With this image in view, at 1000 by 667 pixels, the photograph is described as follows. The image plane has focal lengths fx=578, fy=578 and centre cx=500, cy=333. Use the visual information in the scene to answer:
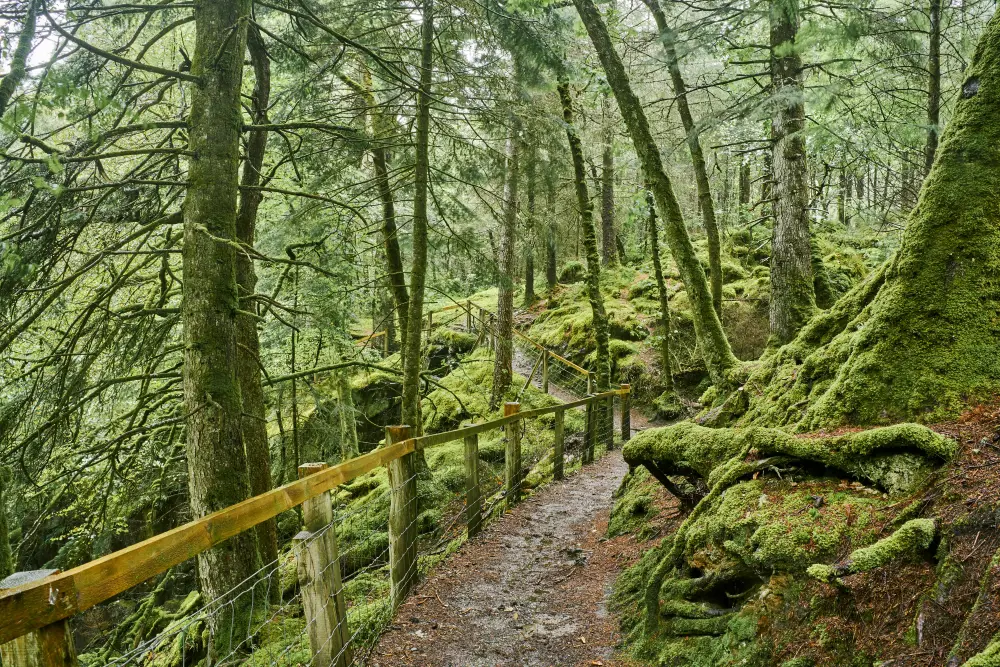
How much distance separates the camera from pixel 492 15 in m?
7.04

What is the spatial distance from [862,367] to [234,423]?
4.20 metres

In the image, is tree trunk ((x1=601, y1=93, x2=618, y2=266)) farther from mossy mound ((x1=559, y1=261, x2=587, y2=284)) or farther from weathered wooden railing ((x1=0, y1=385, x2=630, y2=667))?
weathered wooden railing ((x1=0, y1=385, x2=630, y2=667))

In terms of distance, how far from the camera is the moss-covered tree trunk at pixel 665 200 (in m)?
6.27

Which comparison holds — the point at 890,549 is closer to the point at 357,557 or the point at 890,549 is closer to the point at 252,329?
the point at 252,329

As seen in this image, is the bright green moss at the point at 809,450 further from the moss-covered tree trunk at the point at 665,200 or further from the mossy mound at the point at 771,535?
the moss-covered tree trunk at the point at 665,200

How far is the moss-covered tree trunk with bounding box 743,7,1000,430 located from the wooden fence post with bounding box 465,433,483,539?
2973 mm

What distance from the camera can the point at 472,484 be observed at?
5.68m

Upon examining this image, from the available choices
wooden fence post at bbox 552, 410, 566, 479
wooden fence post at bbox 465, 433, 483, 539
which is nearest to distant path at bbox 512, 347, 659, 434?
wooden fence post at bbox 552, 410, 566, 479

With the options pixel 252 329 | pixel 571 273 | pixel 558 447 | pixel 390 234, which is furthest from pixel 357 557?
pixel 571 273

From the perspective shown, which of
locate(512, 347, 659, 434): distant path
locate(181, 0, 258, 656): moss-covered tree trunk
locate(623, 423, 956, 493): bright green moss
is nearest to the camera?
locate(623, 423, 956, 493): bright green moss

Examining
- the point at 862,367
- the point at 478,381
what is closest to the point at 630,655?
the point at 862,367

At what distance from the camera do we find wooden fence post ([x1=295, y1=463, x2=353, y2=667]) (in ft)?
9.70

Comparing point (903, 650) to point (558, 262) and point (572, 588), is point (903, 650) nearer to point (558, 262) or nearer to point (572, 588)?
point (572, 588)

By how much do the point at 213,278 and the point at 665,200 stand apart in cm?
455
